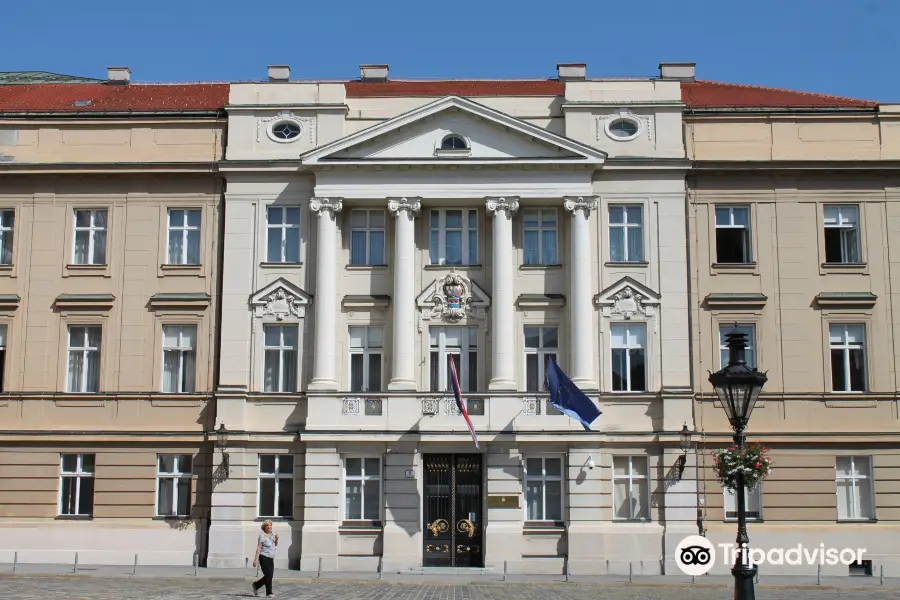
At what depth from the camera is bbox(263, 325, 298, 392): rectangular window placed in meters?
34.5

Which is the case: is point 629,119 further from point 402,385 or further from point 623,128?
point 402,385

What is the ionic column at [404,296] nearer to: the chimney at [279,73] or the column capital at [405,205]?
the column capital at [405,205]

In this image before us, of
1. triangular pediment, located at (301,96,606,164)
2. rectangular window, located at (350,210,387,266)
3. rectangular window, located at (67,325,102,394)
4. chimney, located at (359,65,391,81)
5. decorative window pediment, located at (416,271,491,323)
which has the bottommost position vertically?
rectangular window, located at (67,325,102,394)

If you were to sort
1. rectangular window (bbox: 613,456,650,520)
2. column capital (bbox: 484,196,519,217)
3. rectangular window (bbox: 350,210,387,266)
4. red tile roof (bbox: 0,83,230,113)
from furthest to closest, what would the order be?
red tile roof (bbox: 0,83,230,113)
rectangular window (bbox: 350,210,387,266)
column capital (bbox: 484,196,519,217)
rectangular window (bbox: 613,456,650,520)

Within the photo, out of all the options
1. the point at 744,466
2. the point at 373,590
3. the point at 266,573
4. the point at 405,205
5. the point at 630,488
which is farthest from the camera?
the point at 405,205

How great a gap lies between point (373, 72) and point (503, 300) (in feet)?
42.2

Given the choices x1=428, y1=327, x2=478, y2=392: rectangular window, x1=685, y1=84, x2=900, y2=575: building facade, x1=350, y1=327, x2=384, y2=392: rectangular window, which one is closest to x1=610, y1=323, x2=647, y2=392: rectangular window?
x1=685, y1=84, x2=900, y2=575: building facade

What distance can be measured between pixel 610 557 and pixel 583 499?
1737mm

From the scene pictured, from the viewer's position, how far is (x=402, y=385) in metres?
33.4

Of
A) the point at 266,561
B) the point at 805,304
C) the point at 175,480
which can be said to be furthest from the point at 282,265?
the point at 805,304

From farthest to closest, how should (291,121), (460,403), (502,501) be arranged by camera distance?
1. (291,121)
2. (502,501)
3. (460,403)

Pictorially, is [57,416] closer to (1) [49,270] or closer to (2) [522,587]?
(1) [49,270]

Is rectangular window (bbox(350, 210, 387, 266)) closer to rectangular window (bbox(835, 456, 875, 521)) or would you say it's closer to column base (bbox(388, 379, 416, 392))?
column base (bbox(388, 379, 416, 392))

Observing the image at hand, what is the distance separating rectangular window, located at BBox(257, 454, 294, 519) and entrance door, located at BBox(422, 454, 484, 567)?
3.93 m
